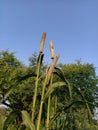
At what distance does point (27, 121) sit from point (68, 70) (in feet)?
85.7

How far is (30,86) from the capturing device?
23.2 metres

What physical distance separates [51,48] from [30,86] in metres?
20.7

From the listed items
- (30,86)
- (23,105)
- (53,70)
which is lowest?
(53,70)

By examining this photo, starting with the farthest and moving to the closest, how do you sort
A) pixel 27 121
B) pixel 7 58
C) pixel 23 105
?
1. pixel 7 58
2. pixel 23 105
3. pixel 27 121

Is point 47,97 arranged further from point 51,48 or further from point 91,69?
point 91,69

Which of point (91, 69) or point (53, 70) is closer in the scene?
Answer: point (53, 70)

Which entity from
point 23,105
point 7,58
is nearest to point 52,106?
point 23,105

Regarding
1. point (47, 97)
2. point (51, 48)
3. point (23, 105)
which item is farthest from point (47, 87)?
point (23, 105)

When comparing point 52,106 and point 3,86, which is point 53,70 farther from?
point 3,86

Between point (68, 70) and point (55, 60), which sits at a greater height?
point (68, 70)

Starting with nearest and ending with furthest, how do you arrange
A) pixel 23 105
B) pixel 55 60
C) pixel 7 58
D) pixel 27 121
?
pixel 27 121 → pixel 55 60 → pixel 23 105 → pixel 7 58

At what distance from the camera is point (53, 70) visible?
2480 millimetres

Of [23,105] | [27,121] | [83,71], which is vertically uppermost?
[83,71]

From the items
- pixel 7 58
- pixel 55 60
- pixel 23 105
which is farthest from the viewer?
pixel 7 58
